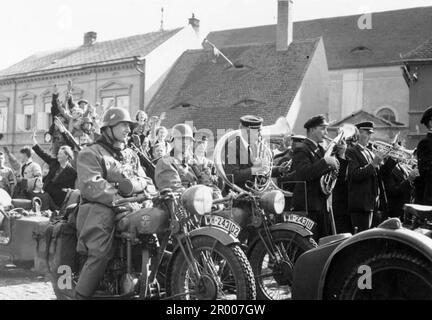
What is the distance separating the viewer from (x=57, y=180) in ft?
29.2

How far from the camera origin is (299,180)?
21.7ft

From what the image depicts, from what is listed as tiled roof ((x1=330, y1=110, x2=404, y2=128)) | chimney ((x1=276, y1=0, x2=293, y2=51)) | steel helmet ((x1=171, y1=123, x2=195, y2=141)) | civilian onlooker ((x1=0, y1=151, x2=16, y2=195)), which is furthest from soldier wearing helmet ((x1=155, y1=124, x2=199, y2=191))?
chimney ((x1=276, y1=0, x2=293, y2=51))

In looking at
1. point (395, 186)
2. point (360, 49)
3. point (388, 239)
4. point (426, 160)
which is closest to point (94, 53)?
point (360, 49)

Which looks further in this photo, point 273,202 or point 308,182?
point 308,182

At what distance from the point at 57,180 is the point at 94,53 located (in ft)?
87.3

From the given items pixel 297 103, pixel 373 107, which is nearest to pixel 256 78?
pixel 297 103

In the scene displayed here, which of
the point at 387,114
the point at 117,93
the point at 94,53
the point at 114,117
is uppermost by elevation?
the point at 94,53

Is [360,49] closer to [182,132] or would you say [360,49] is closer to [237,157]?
[237,157]

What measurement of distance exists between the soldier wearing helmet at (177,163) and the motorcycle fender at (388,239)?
7.25 feet

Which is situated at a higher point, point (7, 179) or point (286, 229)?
point (7, 179)

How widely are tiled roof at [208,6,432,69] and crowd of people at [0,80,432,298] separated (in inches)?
1124
